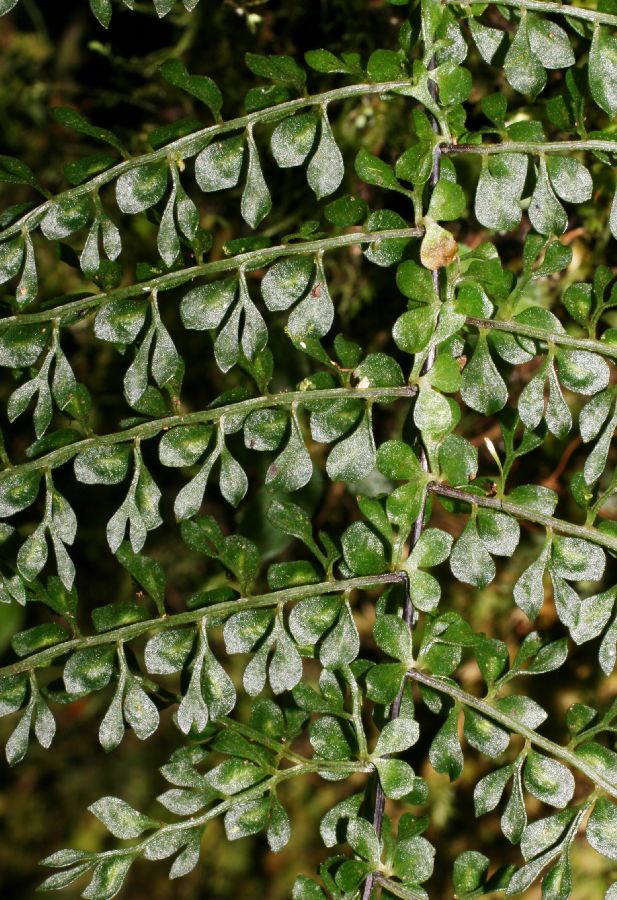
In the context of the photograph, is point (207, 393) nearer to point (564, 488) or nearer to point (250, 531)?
point (250, 531)

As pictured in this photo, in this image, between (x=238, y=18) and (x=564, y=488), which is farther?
(x=238, y=18)

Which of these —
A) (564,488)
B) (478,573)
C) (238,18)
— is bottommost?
(564,488)

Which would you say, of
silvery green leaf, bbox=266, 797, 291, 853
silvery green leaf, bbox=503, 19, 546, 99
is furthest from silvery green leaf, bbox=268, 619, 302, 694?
silvery green leaf, bbox=503, 19, 546, 99

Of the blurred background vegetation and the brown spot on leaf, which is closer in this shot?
the brown spot on leaf

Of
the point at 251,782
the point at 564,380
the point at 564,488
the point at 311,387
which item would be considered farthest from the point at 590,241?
the point at 251,782

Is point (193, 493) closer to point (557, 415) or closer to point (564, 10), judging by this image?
point (557, 415)

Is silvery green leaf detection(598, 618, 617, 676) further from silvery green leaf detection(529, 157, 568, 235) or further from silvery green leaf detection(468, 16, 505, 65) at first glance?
silvery green leaf detection(468, 16, 505, 65)

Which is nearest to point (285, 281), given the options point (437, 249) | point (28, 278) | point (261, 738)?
point (437, 249)
